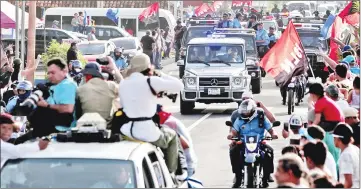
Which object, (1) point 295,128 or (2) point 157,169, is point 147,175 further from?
(1) point 295,128

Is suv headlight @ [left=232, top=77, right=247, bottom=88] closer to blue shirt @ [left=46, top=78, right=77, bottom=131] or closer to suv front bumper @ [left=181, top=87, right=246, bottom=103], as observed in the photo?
suv front bumper @ [left=181, top=87, right=246, bottom=103]

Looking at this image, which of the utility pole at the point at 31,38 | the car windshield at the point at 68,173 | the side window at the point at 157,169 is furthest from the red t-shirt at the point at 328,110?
the utility pole at the point at 31,38

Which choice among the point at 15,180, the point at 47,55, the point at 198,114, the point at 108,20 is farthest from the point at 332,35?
the point at 108,20

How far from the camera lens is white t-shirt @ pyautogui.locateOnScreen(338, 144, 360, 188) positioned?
12.1 metres

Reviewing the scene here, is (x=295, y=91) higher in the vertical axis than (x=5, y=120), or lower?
lower

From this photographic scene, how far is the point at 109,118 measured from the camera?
11969 mm

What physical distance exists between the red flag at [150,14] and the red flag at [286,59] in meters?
34.9

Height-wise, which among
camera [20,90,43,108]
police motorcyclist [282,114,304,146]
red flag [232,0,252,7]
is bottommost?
police motorcyclist [282,114,304,146]

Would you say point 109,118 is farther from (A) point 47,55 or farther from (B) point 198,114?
(A) point 47,55

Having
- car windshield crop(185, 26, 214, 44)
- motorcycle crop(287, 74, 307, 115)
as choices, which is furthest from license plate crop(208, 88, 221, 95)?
car windshield crop(185, 26, 214, 44)

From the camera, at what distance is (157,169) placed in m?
10.7

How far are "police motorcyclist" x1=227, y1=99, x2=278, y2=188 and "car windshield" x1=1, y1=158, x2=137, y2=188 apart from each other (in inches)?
285

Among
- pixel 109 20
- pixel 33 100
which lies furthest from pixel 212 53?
pixel 109 20

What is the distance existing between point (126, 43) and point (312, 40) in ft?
31.7
